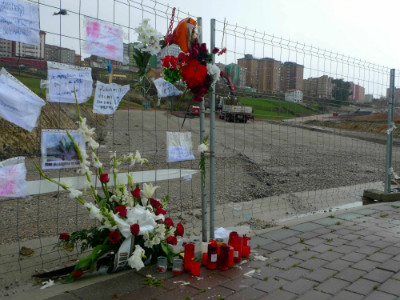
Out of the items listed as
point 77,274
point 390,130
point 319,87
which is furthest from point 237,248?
point 390,130

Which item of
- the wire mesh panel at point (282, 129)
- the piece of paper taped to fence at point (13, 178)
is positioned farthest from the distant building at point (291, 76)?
the piece of paper taped to fence at point (13, 178)

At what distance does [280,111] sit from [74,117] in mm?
3356

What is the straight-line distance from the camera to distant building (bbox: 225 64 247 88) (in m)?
5.06

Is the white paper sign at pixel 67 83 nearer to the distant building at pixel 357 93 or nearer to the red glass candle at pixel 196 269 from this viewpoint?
the red glass candle at pixel 196 269

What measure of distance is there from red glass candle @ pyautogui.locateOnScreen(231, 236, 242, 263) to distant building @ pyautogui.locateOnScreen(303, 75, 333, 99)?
3.51 metres

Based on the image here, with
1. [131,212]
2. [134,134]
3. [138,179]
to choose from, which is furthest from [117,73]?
[134,134]

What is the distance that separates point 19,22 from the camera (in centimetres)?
331

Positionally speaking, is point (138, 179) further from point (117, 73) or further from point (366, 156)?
point (366, 156)

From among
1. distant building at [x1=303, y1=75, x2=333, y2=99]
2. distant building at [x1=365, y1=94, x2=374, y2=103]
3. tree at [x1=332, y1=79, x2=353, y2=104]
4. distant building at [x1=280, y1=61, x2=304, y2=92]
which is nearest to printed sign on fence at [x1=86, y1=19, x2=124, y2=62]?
distant building at [x1=280, y1=61, x2=304, y2=92]

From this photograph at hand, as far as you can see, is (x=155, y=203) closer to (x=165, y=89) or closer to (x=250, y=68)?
(x=165, y=89)

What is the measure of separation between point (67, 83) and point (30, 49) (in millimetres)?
406

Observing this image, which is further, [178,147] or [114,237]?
[178,147]

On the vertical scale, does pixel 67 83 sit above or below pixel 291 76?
below

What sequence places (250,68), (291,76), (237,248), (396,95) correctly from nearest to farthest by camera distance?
(237,248) < (250,68) < (291,76) < (396,95)
